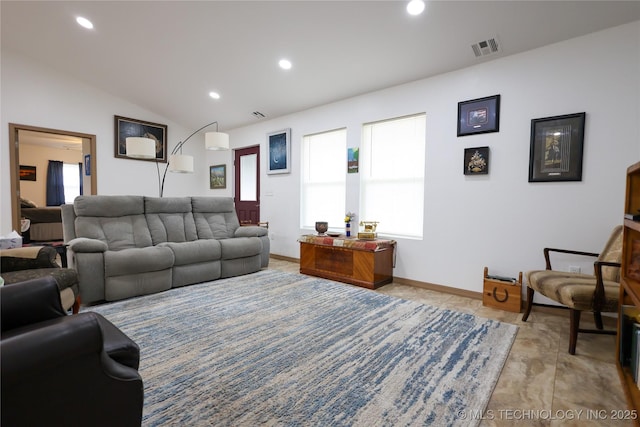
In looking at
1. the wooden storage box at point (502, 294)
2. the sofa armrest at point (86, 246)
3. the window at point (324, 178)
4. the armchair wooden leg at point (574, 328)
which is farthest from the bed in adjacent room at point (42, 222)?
the armchair wooden leg at point (574, 328)

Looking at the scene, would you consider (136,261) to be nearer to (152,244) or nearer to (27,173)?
(152,244)

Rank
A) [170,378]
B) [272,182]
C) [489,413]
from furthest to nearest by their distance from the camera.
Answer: [272,182]
[170,378]
[489,413]

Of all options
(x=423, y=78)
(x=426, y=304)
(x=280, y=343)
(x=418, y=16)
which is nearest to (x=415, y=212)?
(x=426, y=304)

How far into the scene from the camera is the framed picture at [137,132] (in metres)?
5.63

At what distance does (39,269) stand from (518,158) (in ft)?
14.6

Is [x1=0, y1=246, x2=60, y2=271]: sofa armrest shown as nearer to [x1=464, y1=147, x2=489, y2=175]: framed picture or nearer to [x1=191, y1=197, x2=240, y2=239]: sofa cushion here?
[x1=191, y1=197, x2=240, y2=239]: sofa cushion

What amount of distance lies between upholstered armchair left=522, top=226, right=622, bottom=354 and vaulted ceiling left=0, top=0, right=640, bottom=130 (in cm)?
194

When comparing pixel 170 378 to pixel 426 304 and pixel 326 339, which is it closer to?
pixel 326 339

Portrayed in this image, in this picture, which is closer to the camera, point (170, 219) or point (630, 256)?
point (630, 256)

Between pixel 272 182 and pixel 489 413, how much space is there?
4.66 m

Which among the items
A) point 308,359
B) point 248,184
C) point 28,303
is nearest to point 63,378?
point 28,303

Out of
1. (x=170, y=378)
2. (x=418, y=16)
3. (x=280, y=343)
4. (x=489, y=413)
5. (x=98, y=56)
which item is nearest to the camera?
(x=489, y=413)

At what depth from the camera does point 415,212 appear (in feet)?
12.7

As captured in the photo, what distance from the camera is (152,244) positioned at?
379 cm
